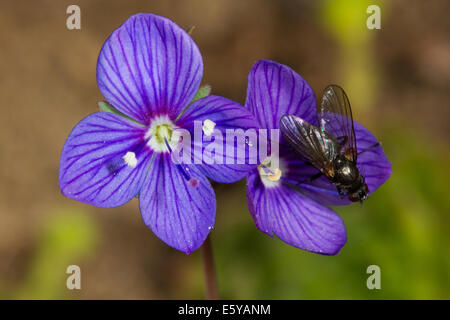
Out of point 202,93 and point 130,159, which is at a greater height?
point 202,93

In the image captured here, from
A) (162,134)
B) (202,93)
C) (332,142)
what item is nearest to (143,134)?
(162,134)

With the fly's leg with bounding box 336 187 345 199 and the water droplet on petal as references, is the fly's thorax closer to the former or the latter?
the fly's leg with bounding box 336 187 345 199

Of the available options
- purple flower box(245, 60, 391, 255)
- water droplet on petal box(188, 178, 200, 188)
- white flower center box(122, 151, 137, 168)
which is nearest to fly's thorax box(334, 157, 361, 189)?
purple flower box(245, 60, 391, 255)

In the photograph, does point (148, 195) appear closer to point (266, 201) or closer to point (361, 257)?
point (266, 201)

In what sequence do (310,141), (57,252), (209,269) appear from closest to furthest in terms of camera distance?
(310,141) < (209,269) < (57,252)

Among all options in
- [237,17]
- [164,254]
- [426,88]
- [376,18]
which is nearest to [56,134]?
[164,254]

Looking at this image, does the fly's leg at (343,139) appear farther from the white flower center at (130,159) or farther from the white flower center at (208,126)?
the white flower center at (130,159)

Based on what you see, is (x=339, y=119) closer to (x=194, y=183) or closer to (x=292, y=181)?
(x=292, y=181)
